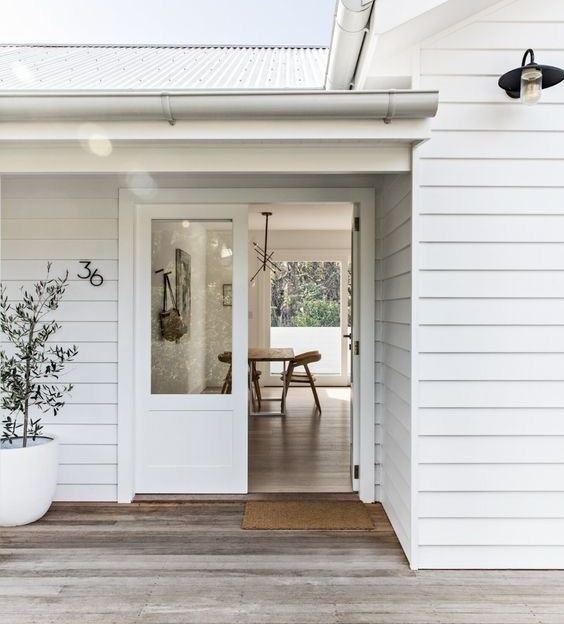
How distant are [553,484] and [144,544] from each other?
2.11 metres

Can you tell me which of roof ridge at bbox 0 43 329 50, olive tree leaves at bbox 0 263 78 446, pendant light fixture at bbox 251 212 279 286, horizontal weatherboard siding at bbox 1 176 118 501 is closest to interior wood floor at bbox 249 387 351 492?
horizontal weatherboard siding at bbox 1 176 118 501

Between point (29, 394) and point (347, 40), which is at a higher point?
point (347, 40)

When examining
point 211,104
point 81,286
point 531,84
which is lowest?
point 81,286

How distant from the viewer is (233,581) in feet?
7.44

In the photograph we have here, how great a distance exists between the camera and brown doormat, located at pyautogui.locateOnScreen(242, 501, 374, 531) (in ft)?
9.28

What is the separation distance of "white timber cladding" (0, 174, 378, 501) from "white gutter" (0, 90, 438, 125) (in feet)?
3.41

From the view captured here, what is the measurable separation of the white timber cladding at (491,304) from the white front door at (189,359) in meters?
1.32

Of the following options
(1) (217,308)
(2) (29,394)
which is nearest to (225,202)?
(1) (217,308)

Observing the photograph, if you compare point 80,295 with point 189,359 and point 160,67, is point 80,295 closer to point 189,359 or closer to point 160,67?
point 189,359

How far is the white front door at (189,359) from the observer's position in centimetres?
327

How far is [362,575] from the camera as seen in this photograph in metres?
2.33

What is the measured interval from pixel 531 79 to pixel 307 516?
8.49 feet

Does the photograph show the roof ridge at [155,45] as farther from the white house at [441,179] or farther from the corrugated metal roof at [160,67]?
the white house at [441,179]

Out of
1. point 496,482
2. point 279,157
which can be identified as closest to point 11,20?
point 279,157
